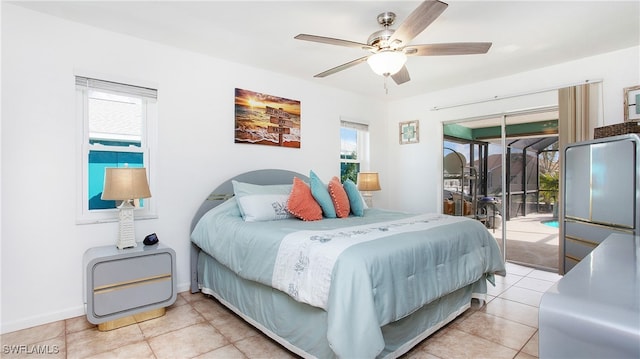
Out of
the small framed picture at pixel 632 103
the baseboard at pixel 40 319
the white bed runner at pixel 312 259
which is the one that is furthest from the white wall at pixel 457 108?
the baseboard at pixel 40 319

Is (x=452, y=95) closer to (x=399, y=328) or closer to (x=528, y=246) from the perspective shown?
(x=528, y=246)

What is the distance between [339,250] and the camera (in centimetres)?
172

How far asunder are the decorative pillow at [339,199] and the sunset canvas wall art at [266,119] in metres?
1.03

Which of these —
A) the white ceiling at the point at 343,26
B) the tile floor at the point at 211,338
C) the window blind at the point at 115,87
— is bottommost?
the tile floor at the point at 211,338

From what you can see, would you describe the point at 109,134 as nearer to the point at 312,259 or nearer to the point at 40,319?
the point at 40,319

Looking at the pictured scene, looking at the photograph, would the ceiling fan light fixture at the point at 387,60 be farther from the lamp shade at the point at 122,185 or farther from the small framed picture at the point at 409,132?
the small framed picture at the point at 409,132

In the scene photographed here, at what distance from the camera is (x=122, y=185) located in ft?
7.97

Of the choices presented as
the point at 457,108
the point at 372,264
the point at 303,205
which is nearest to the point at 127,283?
the point at 303,205

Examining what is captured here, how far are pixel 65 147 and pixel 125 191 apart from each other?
68 cm

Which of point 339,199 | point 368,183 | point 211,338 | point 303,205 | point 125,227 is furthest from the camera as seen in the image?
point 368,183

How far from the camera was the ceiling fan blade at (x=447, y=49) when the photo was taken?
2.25 meters

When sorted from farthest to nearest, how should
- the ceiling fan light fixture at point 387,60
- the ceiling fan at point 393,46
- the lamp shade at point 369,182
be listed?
the lamp shade at point 369,182, the ceiling fan light fixture at point 387,60, the ceiling fan at point 393,46

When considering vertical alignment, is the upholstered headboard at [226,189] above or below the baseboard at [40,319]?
above

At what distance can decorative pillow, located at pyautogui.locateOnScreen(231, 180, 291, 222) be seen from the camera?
2768mm
